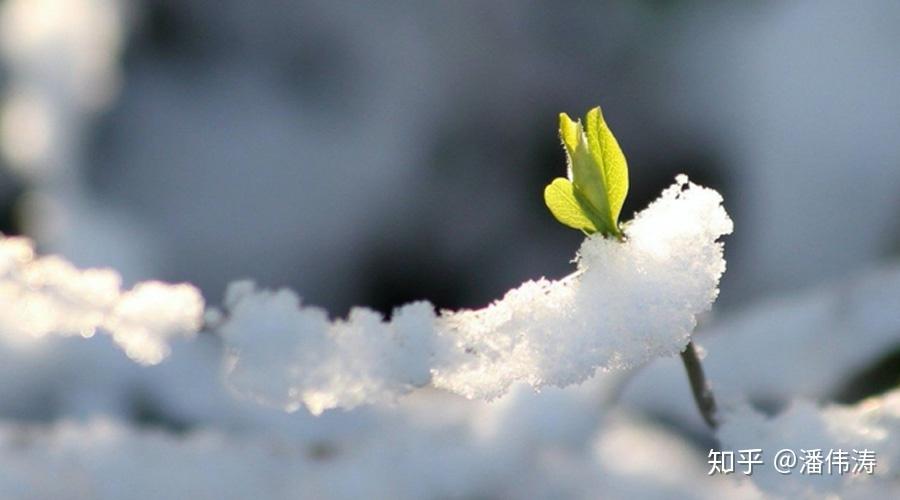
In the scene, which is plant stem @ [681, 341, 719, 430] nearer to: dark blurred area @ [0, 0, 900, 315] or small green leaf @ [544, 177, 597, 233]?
small green leaf @ [544, 177, 597, 233]

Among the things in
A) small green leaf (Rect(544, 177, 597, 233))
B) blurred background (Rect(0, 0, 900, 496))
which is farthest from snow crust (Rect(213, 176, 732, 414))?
blurred background (Rect(0, 0, 900, 496))

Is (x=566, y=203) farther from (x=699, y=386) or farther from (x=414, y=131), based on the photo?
(x=414, y=131)

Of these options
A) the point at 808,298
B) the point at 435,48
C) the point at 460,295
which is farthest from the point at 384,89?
the point at 808,298

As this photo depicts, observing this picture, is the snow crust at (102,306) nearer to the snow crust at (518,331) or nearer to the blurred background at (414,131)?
the snow crust at (518,331)

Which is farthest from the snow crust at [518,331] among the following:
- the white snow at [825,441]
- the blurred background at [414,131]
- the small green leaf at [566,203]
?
the blurred background at [414,131]

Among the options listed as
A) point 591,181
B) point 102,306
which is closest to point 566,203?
point 591,181

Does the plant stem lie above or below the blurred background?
below

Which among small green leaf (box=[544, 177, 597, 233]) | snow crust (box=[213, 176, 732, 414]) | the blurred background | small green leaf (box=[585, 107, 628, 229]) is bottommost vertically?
snow crust (box=[213, 176, 732, 414])
